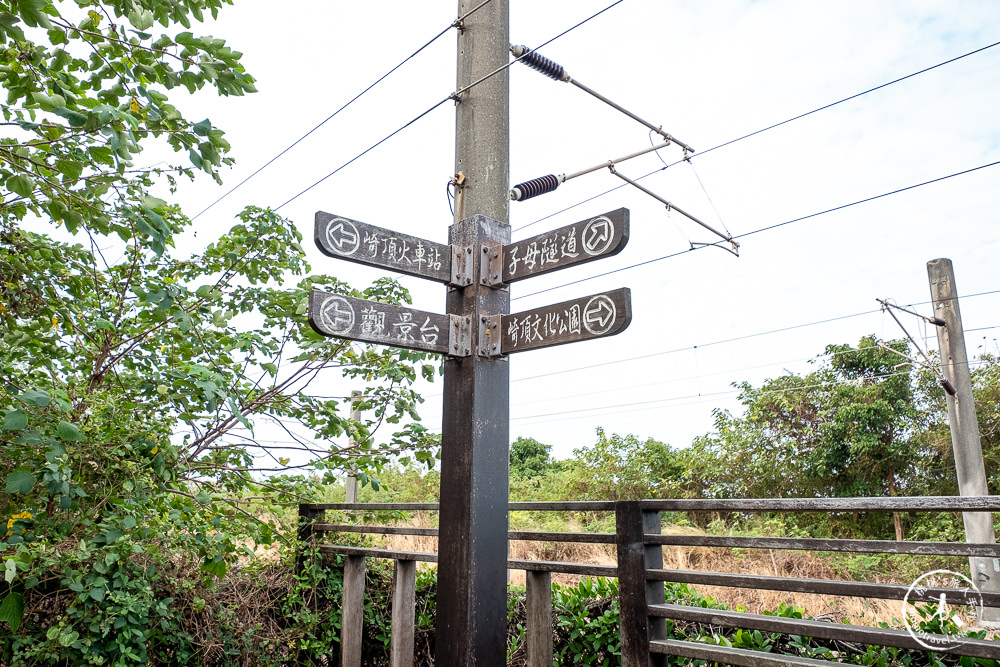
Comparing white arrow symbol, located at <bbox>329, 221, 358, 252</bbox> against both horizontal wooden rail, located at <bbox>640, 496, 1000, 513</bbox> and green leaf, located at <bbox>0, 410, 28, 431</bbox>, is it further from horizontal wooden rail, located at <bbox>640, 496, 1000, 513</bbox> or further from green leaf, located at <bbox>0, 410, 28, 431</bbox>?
horizontal wooden rail, located at <bbox>640, 496, 1000, 513</bbox>

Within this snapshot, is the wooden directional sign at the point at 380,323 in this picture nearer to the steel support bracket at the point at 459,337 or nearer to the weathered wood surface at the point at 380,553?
the steel support bracket at the point at 459,337

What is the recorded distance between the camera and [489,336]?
3.04 meters

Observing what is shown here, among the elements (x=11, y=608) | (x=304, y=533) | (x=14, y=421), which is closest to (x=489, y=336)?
(x=14, y=421)

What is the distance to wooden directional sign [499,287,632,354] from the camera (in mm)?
2668

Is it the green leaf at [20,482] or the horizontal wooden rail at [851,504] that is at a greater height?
the green leaf at [20,482]

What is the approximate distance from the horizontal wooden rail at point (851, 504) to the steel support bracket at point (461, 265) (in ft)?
4.23

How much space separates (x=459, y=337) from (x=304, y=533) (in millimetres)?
3069

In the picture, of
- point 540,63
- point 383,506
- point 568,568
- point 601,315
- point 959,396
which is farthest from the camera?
point 959,396

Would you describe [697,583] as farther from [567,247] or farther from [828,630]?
[567,247]

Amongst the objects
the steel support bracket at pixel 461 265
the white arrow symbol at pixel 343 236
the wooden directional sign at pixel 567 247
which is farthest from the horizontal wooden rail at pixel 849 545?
the white arrow symbol at pixel 343 236

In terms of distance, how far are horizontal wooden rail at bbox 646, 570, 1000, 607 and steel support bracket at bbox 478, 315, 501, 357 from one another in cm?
126

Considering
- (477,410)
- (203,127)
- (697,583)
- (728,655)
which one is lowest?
(728,655)

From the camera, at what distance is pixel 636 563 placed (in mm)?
3125

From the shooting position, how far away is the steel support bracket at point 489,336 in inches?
119
